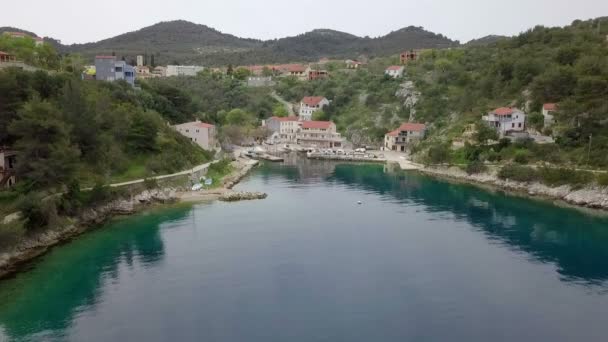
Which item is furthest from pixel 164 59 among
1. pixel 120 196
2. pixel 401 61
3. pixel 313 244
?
pixel 313 244

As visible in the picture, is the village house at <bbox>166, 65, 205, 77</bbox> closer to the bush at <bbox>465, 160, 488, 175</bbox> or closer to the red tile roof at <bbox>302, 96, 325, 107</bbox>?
the red tile roof at <bbox>302, 96, 325, 107</bbox>

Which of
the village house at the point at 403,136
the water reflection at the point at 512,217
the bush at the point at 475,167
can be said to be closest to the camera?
the water reflection at the point at 512,217

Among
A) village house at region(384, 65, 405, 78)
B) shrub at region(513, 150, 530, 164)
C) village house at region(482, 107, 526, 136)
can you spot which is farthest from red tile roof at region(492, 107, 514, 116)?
village house at region(384, 65, 405, 78)

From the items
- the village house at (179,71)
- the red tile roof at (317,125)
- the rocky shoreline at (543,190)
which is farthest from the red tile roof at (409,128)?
the village house at (179,71)

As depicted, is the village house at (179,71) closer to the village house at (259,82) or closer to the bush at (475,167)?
the village house at (259,82)

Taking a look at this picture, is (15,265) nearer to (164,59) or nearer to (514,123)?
(514,123)

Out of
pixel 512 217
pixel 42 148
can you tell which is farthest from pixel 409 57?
pixel 42 148

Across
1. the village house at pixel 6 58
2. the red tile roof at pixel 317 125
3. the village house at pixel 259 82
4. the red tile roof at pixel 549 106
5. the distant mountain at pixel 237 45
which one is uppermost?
the distant mountain at pixel 237 45
